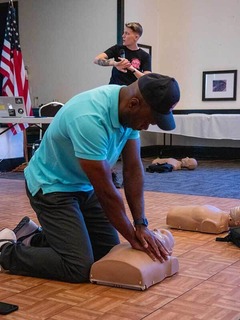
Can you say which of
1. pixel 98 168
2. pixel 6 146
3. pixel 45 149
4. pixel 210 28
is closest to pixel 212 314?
pixel 98 168

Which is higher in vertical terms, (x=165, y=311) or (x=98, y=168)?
(x=98, y=168)

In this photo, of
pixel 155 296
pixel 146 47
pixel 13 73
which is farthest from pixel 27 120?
pixel 146 47

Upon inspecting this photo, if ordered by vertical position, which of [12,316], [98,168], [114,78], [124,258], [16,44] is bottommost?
[12,316]

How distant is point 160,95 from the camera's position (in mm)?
1663

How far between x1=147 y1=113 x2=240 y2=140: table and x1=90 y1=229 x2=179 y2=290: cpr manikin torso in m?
4.70

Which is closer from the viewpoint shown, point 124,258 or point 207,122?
point 124,258

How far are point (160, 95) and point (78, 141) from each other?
315 millimetres

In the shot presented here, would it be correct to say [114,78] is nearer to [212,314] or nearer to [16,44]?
[16,44]

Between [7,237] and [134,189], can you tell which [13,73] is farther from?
[134,189]

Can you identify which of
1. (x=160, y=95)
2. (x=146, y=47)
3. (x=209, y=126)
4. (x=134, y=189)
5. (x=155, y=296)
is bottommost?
(x=155, y=296)

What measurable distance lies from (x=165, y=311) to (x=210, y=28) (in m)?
6.15

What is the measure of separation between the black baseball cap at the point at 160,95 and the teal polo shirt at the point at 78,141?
0.15m

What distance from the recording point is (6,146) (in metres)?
6.06

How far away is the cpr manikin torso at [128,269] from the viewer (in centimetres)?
184
